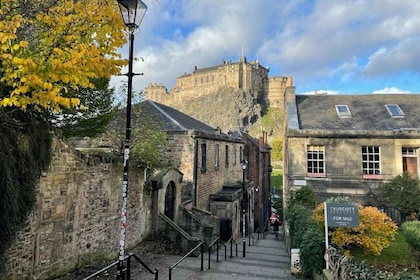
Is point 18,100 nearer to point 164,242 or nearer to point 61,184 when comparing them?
point 61,184

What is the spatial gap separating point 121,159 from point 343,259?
7591 mm

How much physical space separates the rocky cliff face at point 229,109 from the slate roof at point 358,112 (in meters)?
91.2

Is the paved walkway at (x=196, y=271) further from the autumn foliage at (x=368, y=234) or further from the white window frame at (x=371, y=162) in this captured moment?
the white window frame at (x=371, y=162)

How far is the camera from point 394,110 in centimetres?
2148

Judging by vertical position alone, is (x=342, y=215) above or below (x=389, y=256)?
above

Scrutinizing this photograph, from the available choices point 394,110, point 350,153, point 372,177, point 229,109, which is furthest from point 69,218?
point 229,109

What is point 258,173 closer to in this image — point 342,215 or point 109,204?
point 109,204

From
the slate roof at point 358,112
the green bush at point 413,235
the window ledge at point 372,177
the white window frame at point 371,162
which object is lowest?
the green bush at point 413,235

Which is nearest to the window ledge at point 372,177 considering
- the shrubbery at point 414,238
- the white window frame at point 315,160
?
the white window frame at point 315,160

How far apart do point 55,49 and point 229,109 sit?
371 ft

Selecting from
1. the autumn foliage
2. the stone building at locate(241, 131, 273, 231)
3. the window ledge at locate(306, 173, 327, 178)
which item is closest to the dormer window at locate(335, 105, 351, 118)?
the window ledge at locate(306, 173, 327, 178)

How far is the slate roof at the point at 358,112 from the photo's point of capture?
65.0 feet

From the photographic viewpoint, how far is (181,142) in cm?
1819

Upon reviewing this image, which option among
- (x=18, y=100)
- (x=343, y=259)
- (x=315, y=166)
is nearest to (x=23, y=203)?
(x=18, y=100)
